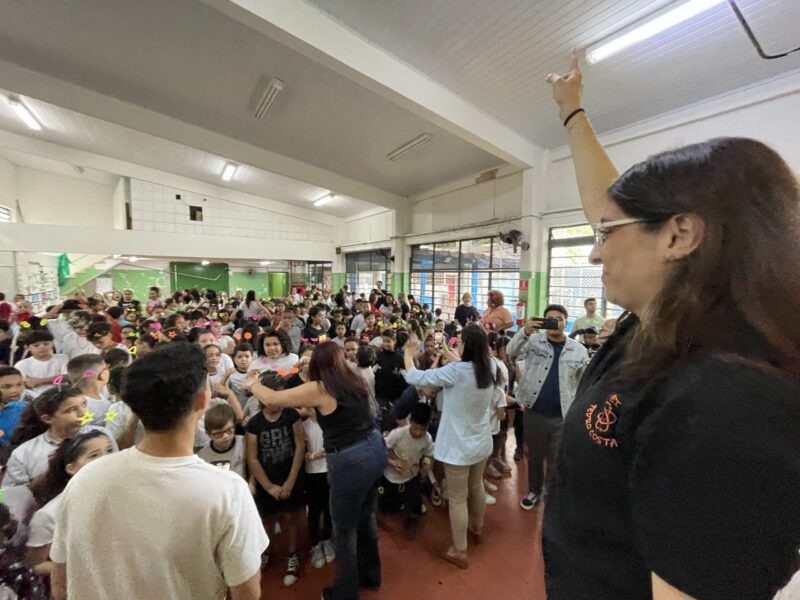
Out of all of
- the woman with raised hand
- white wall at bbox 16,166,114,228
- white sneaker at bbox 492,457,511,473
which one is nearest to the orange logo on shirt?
the woman with raised hand

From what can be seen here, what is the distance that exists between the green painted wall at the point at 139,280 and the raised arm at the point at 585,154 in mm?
15292

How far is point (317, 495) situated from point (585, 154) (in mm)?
2613

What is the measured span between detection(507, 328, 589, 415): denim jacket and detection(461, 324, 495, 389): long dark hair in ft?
2.31

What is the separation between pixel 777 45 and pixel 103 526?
625cm

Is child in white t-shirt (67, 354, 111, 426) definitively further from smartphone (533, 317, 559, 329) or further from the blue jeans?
smartphone (533, 317, 559, 329)

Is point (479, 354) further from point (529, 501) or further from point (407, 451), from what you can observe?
point (529, 501)

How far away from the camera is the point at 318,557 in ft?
7.22

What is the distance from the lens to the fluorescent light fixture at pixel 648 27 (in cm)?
297

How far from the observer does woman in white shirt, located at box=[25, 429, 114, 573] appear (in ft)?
4.55

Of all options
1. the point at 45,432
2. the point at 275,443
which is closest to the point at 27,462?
the point at 45,432

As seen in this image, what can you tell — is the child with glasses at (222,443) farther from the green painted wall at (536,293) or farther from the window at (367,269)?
the window at (367,269)

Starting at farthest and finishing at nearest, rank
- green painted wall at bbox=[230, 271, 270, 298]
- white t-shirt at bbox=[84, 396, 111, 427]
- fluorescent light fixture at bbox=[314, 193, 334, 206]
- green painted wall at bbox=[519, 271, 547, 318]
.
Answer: green painted wall at bbox=[230, 271, 270, 298] → fluorescent light fixture at bbox=[314, 193, 334, 206] → green painted wall at bbox=[519, 271, 547, 318] → white t-shirt at bbox=[84, 396, 111, 427]

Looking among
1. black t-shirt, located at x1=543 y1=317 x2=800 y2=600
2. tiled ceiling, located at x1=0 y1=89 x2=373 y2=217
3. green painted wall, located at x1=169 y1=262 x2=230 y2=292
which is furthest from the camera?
green painted wall, located at x1=169 y1=262 x2=230 y2=292

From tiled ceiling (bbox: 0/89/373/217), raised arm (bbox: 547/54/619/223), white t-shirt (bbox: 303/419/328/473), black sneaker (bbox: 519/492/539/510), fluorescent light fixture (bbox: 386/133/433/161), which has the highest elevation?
tiled ceiling (bbox: 0/89/373/217)
